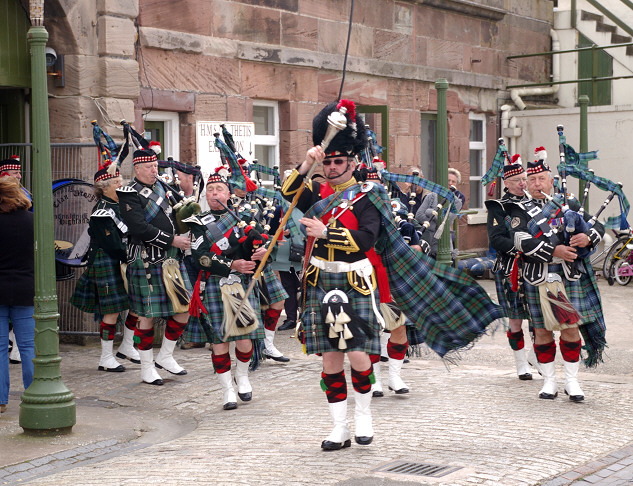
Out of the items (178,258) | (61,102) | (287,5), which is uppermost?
(287,5)

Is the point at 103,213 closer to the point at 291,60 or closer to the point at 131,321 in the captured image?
the point at 131,321

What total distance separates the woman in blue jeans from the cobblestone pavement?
444mm

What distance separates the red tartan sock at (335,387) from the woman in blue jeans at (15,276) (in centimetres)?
245

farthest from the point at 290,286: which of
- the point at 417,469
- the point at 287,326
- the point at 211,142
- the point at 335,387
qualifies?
the point at 417,469

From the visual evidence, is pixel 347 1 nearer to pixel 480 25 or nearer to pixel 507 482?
pixel 480 25

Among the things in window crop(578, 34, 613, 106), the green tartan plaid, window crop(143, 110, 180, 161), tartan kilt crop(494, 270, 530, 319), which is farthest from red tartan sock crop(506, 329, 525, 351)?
window crop(578, 34, 613, 106)

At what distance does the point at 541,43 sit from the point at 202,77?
30.0 ft

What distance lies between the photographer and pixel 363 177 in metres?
7.28

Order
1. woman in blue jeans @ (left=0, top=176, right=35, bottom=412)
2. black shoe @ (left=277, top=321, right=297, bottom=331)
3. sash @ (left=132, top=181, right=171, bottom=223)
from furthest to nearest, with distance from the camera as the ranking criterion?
1. black shoe @ (left=277, top=321, right=297, bottom=331)
2. sash @ (left=132, top=181, right=171, bottom=223)
3. woman in blue jeans @ (left=0, top=176, right=35, bottom=412)

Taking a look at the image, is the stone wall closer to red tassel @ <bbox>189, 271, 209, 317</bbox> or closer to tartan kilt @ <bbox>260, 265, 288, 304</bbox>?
tartan kilt @ <bbox>260, 265, 288, 304</bbox>

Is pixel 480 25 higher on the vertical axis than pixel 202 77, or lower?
higher

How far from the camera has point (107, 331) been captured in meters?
9.59

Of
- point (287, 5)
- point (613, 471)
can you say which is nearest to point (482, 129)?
point (287, 5)

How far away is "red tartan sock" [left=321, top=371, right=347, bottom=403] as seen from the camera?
256 inches
